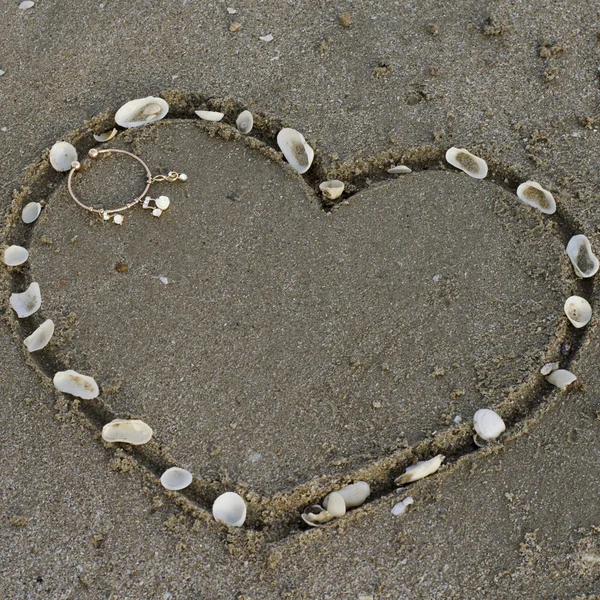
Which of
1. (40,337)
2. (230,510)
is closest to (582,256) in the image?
(230,510)

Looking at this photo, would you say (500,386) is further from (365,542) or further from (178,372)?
(178,372)

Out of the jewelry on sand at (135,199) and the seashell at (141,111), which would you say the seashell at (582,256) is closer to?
Result: the jewelry on sand at (135,199)

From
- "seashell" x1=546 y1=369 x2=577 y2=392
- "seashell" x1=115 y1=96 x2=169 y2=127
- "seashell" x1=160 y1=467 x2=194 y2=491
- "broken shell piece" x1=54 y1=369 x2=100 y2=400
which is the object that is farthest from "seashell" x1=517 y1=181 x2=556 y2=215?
"broken shell piece" x1=54 y1=369 x2=100 y2=400

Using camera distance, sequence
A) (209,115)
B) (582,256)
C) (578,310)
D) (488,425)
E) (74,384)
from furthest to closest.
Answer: (209,115) < (582,256) < (578,310) < (74,384) < (488,425)

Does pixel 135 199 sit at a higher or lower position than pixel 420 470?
higher

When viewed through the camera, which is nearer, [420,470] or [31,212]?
[420,470]

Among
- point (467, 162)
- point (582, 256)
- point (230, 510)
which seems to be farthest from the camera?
point (467, 162)

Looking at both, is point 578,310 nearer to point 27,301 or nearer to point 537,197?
point 537,197
